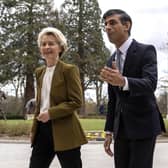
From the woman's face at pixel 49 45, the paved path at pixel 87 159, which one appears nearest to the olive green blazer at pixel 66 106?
the woman's face at pixel 49 45

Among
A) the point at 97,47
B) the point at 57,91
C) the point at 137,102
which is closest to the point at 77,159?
the point at 57,91

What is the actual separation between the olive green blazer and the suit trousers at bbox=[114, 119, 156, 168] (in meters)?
0.67

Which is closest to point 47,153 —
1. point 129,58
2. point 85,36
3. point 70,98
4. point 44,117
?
point 44,117

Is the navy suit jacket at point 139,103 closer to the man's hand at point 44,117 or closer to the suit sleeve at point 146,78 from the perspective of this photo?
the suit sleeve at point 146,78

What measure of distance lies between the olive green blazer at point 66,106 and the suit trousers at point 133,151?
673mm

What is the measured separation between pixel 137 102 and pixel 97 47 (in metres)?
57.9

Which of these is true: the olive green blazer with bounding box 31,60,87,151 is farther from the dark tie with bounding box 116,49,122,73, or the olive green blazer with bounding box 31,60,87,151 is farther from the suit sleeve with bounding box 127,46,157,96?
the suit sleeve with bounding box 127,46,157,96

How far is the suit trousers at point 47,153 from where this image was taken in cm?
478

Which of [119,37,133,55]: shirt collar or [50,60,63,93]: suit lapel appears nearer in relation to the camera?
[119,37,133,55]: shirt collar

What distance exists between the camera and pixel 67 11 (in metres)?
61.5

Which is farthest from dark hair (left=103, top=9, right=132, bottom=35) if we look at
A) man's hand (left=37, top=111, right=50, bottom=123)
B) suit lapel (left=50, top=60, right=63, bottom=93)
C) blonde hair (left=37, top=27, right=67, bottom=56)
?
man's hand (left=37, top=111, right=50, bottom=123)

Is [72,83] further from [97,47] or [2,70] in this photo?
[97,47]

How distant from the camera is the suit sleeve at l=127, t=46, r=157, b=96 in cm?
366

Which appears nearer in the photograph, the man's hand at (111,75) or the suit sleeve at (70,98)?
the man's hand at (111,75)
